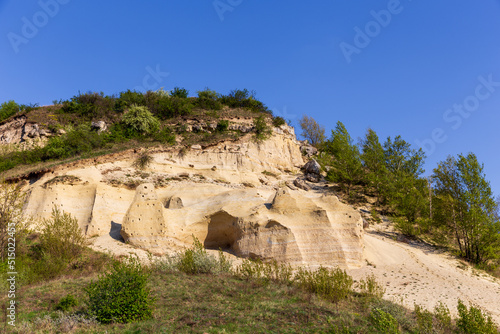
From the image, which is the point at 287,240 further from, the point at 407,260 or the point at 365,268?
the point at 407,260

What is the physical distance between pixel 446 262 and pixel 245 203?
11921 mm

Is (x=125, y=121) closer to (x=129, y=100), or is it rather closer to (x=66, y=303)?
(x=129, y=100)

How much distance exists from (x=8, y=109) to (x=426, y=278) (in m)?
41.1

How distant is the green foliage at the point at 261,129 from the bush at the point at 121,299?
23997 millimetres

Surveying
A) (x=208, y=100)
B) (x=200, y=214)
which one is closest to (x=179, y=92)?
(x=208, y=100)

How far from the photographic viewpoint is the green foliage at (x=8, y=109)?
34.1 meters

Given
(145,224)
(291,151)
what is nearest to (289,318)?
(145,224)

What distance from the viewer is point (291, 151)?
35469mm

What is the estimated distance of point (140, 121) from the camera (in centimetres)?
2894

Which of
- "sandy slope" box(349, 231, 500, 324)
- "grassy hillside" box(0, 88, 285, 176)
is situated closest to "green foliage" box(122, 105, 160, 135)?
"grassy hillside" box(0, 88, 285, 176)

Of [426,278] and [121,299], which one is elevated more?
[426,278]

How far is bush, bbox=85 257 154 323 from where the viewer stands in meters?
7.68

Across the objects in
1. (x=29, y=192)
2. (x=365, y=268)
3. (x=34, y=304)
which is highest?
(x=29, y=192)

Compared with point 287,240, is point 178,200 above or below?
above
